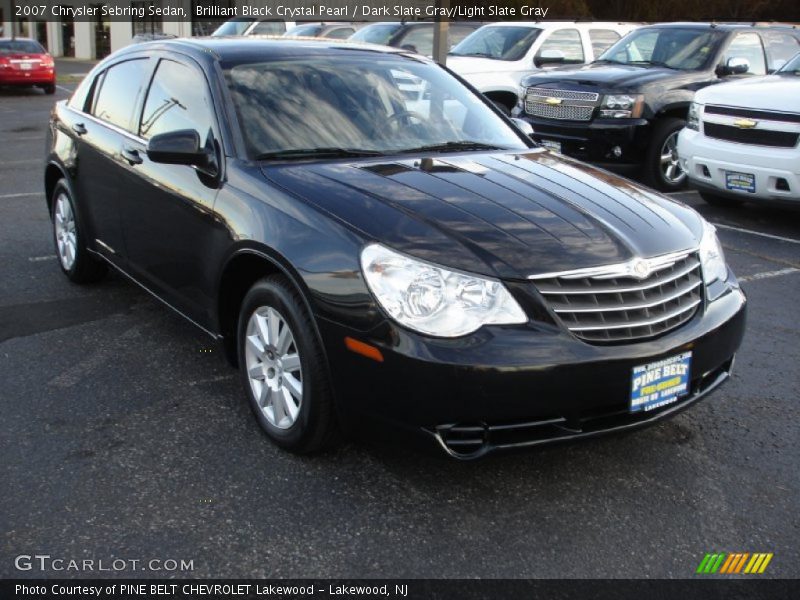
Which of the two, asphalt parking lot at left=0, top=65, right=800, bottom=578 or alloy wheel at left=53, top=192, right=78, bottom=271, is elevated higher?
alloy wheel at left=53, top=192, right=78, bottom=271

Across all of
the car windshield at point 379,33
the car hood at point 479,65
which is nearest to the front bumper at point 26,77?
the car windshield at point 379,33

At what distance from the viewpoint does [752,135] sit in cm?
768

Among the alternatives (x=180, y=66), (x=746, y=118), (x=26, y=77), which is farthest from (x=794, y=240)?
(x=26, y=77)

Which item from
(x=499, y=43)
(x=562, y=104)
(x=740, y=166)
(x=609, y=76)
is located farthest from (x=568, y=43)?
(x=740, y=166)

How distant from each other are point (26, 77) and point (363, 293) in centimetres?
2184

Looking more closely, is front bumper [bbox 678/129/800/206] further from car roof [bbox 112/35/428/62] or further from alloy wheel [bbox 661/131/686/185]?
car roof [bbox 112/35/428/62]

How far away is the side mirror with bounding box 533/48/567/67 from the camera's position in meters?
11.2

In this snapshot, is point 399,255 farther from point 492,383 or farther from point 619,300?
point 619,300

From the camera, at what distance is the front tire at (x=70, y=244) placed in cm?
559

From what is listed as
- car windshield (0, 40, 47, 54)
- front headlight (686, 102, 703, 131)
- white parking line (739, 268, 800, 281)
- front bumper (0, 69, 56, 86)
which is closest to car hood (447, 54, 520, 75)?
front headlight (686, 102, 703, 131)

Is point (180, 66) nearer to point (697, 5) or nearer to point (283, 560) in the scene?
point (283, 560)

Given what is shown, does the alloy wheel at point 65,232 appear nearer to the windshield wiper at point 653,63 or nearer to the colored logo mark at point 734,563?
the colored logo mark at point 734,563

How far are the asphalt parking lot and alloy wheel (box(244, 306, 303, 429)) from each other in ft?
0.61

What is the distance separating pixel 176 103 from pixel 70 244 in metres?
1.76
